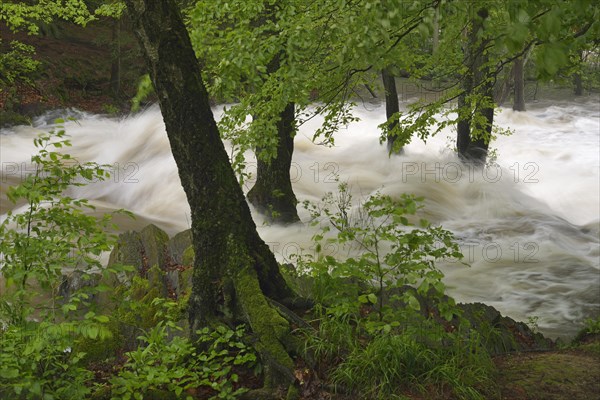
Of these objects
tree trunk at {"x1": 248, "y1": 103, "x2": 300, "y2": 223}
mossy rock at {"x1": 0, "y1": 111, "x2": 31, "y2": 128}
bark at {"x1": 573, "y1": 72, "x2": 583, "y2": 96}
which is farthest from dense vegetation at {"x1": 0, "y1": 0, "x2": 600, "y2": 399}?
bark at {"x1": 573, "y1": 72, "x2": 583, "y2": 96}

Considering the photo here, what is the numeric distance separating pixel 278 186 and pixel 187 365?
6646 millimetres

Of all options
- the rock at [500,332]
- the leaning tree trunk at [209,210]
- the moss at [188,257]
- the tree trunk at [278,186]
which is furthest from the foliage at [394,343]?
the tree trunk at [278,186]

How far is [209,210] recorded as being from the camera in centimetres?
493

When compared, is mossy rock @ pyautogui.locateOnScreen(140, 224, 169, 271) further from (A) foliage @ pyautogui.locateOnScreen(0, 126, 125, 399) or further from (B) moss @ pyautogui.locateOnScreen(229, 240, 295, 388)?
(A) foliage @ pyautogui.locateOnScreen(0, 126, 125, 399)

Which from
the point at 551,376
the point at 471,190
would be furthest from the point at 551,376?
the point at 471,190

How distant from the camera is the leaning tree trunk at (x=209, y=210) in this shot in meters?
4.57

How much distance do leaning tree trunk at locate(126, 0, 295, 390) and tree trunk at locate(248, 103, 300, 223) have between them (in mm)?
5871

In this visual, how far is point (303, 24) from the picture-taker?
224 inches

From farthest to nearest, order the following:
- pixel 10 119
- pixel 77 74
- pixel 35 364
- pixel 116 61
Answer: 1. pixel 116 61
2. pixel 77 74
3. pixel 10 119
4. pixel 35 364

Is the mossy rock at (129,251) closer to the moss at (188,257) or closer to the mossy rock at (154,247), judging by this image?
the mossy rock at (154,247)

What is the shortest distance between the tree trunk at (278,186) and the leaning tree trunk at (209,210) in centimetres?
587

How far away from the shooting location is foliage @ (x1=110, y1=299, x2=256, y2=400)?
167 inches

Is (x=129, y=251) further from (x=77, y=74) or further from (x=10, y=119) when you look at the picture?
(x=77, y=74)

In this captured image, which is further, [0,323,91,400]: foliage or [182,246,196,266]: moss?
[182,246,196,266]: moss
